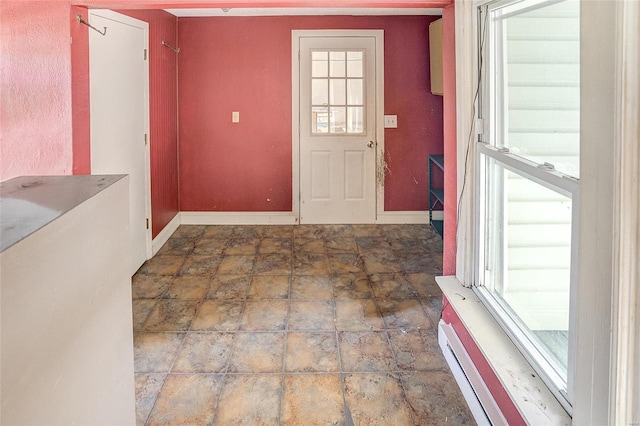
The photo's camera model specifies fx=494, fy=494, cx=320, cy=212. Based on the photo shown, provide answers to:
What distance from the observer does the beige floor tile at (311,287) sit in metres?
3.46

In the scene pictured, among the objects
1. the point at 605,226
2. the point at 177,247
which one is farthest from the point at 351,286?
the point at 605,226

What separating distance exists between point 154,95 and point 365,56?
218 cm

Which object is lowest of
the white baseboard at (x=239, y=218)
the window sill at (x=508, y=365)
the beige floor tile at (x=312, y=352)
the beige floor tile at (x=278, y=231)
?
the beige floor tile at (x=312, y=352)

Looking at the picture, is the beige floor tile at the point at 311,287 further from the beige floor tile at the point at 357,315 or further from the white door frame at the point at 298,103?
the white door frame at the point at 298,103

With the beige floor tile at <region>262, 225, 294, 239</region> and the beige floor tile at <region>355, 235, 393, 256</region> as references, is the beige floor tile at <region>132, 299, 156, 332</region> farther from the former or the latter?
the beige floor tile at <region>355, 235, 393, 256</region>

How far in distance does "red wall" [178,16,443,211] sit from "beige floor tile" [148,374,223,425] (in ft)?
10.5

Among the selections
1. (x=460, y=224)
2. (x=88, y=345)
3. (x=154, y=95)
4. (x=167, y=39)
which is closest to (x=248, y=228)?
(x=154, y=95)

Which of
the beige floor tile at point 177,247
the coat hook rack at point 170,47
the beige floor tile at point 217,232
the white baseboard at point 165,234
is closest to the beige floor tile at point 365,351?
the beige floor tile at point 177,247

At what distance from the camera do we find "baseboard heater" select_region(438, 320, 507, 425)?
1902 mm

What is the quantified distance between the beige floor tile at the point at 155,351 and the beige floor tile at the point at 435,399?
122 centimetres

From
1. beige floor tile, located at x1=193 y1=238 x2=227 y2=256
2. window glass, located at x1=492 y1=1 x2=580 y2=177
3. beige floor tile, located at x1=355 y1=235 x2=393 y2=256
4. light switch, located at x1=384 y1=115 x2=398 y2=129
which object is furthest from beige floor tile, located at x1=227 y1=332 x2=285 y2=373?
light switch, located at x1=384 y1=115 x2=398 y2=129

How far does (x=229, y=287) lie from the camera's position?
3641mm

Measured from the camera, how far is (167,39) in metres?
4.72

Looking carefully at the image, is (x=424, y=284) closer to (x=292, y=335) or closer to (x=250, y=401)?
(x=292, y=335)
